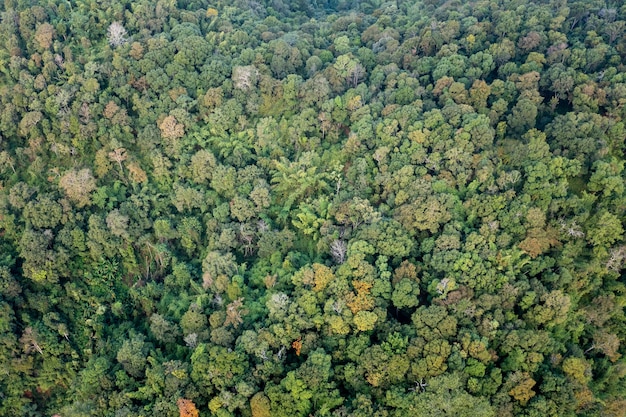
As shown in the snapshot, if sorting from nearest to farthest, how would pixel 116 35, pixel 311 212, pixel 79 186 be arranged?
pixel 311 212
pixel 79 186
pixel 116 35

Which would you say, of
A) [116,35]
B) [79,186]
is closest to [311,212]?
[79,186]

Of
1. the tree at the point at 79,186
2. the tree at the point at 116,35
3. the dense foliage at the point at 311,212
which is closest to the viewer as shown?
the dense foliage at the point at 311,212

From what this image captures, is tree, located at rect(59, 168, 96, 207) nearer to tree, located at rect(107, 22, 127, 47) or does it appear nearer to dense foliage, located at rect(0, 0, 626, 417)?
dense foliage, located at rect(0, 0, 626, 417)

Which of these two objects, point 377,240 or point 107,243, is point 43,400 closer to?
point 107,243

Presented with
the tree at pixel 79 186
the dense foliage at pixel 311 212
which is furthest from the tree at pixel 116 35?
the tree at pixel 79 186

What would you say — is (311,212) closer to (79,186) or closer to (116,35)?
(79,186)

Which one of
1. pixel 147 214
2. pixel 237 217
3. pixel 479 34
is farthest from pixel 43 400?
pixel 479 34

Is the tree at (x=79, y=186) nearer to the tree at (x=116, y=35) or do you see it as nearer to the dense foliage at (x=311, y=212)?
the dense foliage at (x=311, y=212)

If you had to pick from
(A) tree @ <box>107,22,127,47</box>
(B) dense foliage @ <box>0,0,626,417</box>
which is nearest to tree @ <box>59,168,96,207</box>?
(B) dense foliage @ <box>0,0,626,417</box>

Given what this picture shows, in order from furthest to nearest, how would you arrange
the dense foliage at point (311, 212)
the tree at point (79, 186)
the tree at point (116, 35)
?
the tree at point (116, 35) → the tree at point (79, 186) → the dense foliage at point (311, 212)
